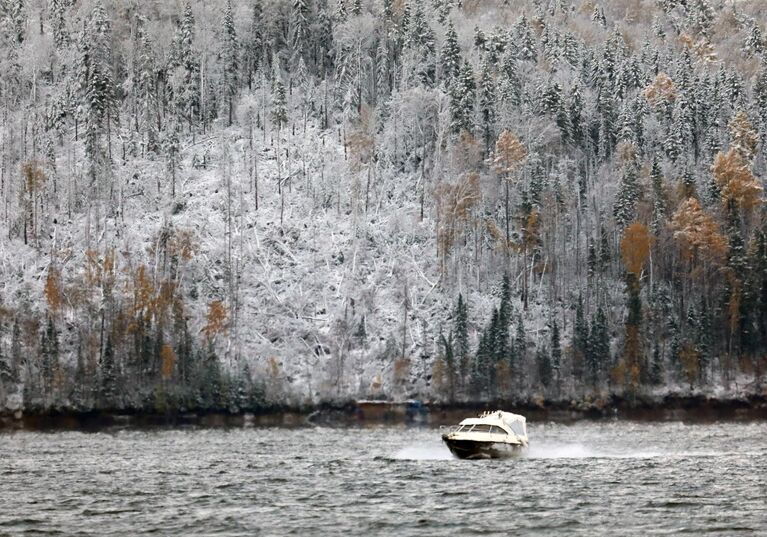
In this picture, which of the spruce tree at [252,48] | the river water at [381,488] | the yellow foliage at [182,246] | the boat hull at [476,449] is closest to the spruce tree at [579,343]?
the river water at [381,488]

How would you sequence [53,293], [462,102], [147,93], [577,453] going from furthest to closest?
[147,93], [462,102], [53,293], [577,453]

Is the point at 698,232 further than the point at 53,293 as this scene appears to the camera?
Yes

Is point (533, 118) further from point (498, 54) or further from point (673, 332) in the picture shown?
point (673, 332)

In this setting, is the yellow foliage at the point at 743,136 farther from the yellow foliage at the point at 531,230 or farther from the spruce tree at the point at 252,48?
the spruce tree at the point at 252,48

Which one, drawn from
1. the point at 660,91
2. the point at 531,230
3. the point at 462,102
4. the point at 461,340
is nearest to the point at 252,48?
the point at 462,102

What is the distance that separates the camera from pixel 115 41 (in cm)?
19700

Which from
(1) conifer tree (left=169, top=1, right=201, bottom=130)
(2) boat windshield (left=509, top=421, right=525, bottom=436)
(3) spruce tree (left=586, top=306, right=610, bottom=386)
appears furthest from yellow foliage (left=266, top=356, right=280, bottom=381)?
(2) boat windshield (left=509, top=421, right=525, bottom=436)

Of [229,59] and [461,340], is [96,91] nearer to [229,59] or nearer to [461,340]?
[229,59]

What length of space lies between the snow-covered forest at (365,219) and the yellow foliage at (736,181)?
350 millimetres

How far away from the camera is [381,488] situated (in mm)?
58281

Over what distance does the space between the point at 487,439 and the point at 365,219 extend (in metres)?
88.1

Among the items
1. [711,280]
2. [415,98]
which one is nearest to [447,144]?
[415,98]

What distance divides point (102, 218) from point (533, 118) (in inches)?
2412

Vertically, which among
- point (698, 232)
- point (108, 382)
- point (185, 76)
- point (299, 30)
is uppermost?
point (299, 30)
